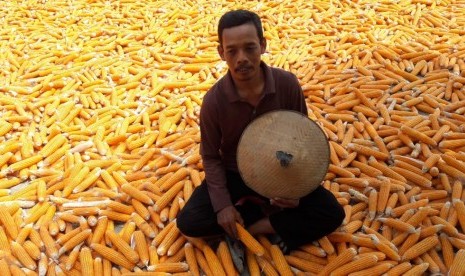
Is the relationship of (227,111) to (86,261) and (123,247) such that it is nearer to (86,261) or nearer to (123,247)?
(123,247)

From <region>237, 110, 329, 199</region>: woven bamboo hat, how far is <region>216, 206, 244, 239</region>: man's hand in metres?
0.33

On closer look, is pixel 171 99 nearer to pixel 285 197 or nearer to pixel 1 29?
pixel 285 197

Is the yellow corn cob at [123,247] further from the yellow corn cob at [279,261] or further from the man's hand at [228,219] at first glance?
the yellow corn cob at [279,261]

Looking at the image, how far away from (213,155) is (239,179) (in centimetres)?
27

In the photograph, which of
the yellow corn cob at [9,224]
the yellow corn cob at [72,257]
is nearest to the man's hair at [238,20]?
the yellow corn cob at [72,257]

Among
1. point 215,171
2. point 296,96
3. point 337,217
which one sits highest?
point 296,96

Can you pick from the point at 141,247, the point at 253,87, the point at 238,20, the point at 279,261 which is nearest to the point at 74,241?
the point at 141,247

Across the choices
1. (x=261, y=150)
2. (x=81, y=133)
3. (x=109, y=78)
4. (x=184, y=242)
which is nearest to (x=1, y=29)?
(x=109, y=78)

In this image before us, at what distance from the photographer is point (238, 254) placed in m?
2.78

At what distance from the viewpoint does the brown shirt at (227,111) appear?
265 centimetres

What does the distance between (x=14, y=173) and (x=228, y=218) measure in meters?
2.18

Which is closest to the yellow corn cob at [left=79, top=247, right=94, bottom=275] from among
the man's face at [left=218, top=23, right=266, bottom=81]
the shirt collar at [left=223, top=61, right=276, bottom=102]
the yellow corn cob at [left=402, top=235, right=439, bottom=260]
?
the shirt collar at [left=223, top=61, right=276, bottom=102]

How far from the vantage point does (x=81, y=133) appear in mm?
4195

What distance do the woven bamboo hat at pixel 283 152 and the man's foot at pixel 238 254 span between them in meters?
0.54
